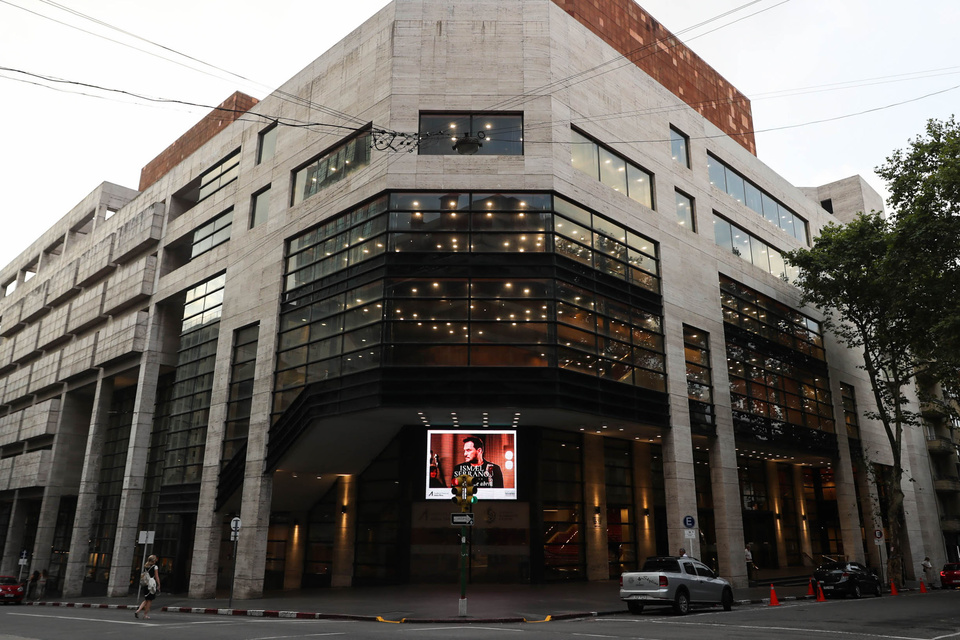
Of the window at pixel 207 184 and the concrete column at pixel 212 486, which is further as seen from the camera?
the window at pixel 207 184

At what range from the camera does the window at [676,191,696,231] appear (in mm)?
34562

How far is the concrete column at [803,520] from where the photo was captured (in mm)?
45688

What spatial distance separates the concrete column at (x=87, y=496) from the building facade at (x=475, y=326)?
207 mm

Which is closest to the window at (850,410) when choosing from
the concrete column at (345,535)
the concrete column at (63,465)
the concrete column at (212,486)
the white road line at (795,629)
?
the concrete column at (345,535)

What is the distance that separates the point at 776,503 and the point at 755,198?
19792mm

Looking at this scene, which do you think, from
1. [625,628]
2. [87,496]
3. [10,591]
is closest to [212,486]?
[10,591]

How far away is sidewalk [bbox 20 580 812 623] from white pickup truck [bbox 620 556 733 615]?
3.32ft

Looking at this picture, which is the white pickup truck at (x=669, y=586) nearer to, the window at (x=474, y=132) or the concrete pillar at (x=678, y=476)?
the concrete pillar at (x=678, y=476)

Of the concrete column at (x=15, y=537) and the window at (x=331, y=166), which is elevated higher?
the window at (x=331, y=166)

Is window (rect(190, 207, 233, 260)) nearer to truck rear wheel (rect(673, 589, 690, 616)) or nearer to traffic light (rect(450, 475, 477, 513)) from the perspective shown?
traffic light (rect(450, 475, 477, 513))

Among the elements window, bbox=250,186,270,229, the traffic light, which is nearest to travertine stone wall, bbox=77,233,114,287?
window, bbox=250,186,270,229

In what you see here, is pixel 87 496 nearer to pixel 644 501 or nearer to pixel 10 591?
pixel 10 591

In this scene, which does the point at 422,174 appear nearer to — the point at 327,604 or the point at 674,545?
the point at 327,604

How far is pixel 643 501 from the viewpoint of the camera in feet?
116
